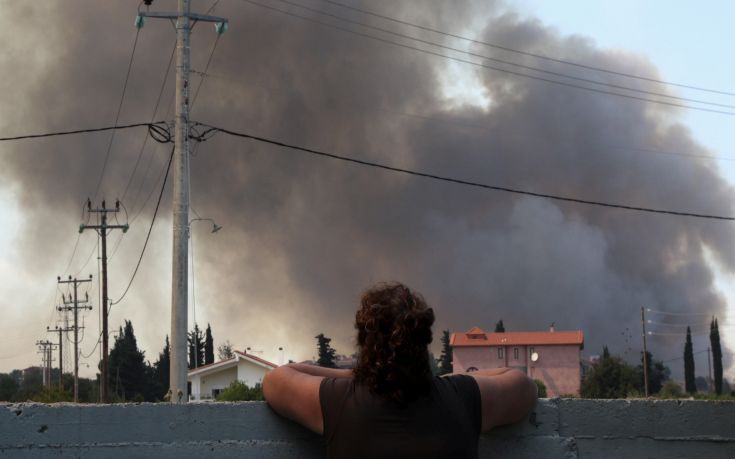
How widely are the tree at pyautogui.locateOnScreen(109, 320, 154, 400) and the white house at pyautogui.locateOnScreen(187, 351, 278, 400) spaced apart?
19.1m

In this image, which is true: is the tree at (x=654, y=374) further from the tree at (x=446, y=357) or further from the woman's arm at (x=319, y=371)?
the woman's arm at (x=319, y=371)

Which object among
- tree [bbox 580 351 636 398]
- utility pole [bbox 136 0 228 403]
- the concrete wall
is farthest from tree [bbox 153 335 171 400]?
the concrete wall

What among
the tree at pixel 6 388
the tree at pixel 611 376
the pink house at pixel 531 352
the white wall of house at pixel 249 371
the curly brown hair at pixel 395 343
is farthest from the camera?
the pink house at pixel 531 352

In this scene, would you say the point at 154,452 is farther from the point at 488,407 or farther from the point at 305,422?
the point at 488,407

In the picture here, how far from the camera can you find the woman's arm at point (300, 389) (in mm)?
3518

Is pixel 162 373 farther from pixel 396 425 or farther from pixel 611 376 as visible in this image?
pixel 396 425

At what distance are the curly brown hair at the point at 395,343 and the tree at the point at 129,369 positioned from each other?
3572 inches

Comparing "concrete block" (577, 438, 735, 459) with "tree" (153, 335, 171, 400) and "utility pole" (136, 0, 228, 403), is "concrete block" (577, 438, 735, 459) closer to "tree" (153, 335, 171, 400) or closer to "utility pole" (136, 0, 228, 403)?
"utility pole" (136, 0, 228, 403)

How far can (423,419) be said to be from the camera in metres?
3.27

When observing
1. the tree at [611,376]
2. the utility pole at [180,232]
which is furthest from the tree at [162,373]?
the utility pole at [180,232]

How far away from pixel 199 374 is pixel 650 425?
7054 cm

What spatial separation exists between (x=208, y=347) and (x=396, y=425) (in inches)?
4147

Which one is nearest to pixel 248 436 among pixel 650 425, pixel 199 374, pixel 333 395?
pixel 333 395

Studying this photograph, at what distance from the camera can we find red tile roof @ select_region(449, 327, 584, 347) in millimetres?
112188
